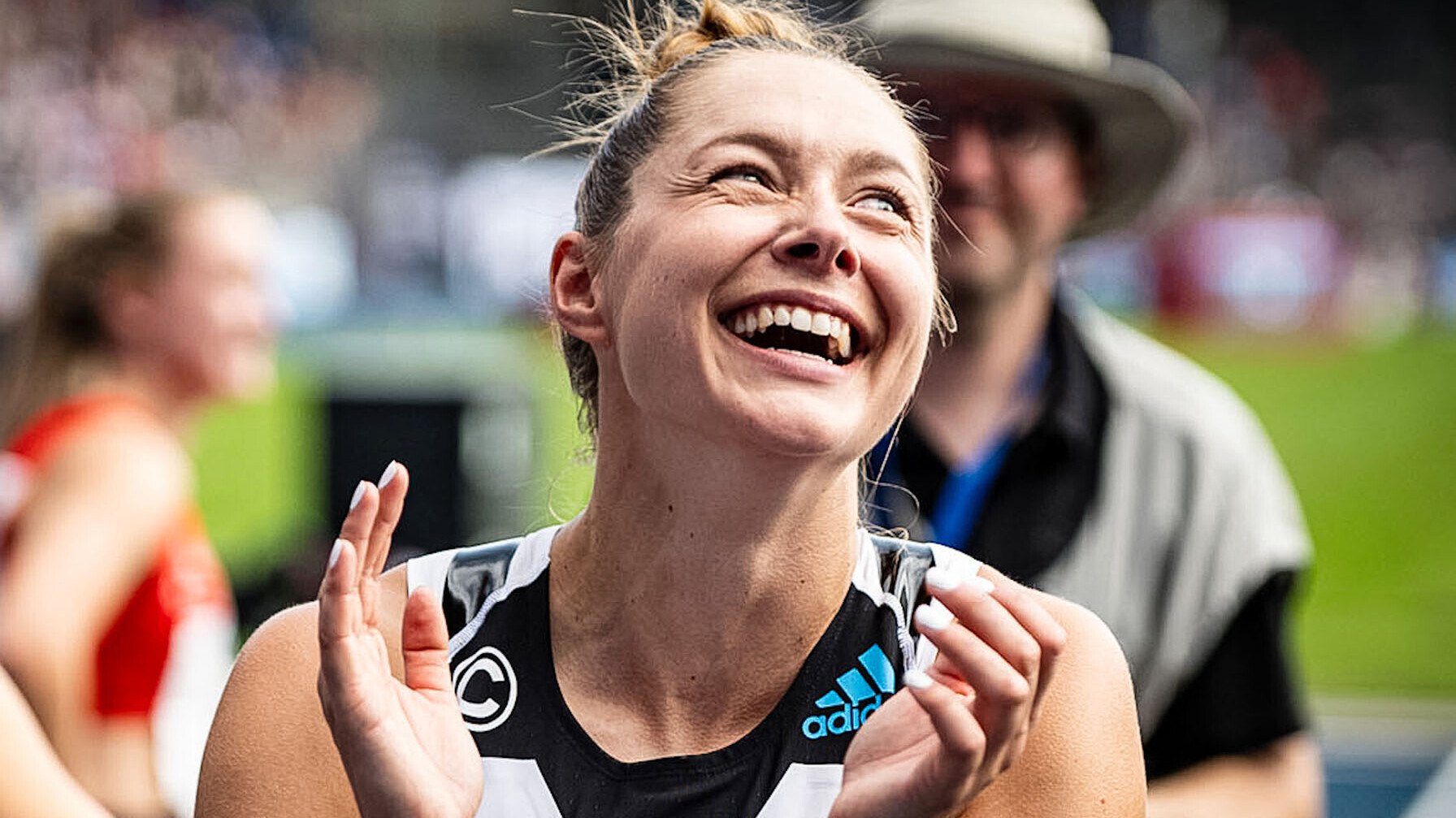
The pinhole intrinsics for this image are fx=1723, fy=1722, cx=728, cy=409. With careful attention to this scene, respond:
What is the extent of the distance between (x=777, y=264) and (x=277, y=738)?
712 mm

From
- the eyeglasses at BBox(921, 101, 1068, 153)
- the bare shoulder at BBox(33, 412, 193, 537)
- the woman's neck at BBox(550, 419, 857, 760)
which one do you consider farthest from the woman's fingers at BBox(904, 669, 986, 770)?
the bare shoulder at BBox(33, 412, 193, 537)

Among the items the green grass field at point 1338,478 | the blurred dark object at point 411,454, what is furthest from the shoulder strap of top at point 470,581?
the blurred dark object at point 411,454

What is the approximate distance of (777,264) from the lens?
172 centimetres

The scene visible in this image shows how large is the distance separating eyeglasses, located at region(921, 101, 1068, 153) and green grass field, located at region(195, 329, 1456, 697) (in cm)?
594

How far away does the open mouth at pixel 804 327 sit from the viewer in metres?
1.72

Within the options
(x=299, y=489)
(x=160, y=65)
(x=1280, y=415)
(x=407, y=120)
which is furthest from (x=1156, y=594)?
(x=160, y=65)

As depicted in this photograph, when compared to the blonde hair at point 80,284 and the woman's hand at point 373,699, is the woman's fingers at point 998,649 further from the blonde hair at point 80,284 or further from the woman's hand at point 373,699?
the blonde hair at point 80,284

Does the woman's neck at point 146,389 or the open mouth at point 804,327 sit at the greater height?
the open mouth at point 804,327

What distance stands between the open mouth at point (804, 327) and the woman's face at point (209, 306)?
317 centimetres

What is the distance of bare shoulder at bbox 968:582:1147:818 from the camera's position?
1693 millimetres

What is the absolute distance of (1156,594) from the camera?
319cm

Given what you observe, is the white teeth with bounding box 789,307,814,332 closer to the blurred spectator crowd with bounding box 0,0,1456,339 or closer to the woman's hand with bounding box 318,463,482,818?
the woman's hand with bounding box 318,463,482,818

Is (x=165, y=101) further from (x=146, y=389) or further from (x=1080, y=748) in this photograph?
(x=1080, y=748)

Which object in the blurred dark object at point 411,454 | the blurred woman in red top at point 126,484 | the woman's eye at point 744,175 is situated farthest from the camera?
the blurred dark object at point 411,454
